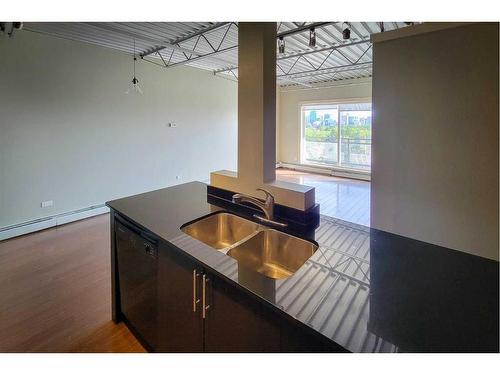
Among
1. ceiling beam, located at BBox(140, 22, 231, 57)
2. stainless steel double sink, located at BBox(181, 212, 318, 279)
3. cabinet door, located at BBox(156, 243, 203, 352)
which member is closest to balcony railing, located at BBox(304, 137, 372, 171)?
ceiling beam, located at BBox(140, 22, 231, 57)

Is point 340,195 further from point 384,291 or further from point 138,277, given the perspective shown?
point 384,291

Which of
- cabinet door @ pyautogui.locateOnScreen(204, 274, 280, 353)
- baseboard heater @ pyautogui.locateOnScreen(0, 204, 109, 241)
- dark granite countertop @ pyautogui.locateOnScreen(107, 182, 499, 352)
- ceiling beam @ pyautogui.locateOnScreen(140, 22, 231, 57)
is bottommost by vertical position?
baseboard heater @ pyautogui.locateOnScreen(0, 204, 109, 241)

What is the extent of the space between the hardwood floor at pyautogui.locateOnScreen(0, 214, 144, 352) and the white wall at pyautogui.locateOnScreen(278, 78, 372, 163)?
269 inches

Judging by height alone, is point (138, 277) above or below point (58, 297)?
above

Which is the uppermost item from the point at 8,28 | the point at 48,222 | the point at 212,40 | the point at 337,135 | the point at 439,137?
the point at 212,40

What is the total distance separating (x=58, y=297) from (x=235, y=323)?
7.13 ft

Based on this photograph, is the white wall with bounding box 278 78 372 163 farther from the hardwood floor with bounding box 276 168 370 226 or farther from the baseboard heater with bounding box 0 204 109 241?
the baseboard heater with bounding box 0 204 109 241

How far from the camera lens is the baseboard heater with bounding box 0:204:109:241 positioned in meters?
3.69

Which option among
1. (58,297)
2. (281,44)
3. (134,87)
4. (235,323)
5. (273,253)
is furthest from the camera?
(134,87)

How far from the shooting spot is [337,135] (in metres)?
8.28

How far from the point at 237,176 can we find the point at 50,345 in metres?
1.78

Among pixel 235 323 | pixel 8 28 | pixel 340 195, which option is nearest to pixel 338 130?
pixel 340 195
